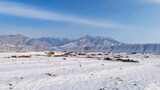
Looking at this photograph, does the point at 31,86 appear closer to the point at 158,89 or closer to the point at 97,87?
the point at 97,87

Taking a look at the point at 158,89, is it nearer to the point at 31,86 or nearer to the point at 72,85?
the point at 72,85

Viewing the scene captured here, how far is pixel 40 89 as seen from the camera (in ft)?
54.3

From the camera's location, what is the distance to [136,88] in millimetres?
16344

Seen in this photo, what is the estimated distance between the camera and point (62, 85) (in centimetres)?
1808

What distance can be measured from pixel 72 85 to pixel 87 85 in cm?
85

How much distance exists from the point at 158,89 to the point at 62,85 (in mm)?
5320

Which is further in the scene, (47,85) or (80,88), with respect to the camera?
(47,85)

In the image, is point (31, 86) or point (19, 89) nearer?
point (19, 89)

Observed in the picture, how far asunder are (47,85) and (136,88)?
5.04 metres

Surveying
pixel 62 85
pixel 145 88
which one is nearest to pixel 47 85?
pixel 62 85

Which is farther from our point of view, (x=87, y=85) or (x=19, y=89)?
(x=87, y=85)

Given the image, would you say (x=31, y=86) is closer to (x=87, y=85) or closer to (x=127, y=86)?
(x=87, y=85)

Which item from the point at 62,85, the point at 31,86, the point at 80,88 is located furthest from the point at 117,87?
the point at 31,86

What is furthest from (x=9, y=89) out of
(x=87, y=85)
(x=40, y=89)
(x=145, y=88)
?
(x=145, y=88)
